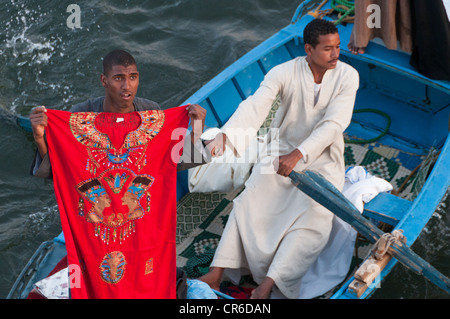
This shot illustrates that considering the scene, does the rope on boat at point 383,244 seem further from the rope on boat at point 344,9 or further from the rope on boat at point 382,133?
the rope on boat at point 344,9

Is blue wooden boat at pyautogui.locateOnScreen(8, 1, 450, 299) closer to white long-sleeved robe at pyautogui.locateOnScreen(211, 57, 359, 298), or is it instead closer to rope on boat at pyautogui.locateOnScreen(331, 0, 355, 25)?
rope on boat at pyautogui.locateOnScreen(331, 0, 355, 25)

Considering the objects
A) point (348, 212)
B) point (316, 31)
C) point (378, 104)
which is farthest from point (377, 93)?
point (348, 212)

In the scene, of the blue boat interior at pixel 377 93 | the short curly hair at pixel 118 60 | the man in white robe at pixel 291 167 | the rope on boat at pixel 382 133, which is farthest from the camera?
the rope on boat at pixel 382 133

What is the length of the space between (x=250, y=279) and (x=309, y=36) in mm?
1928

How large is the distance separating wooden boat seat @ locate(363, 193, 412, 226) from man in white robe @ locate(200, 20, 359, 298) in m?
0.30

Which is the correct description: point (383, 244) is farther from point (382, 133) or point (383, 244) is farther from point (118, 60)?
point (382, 133)

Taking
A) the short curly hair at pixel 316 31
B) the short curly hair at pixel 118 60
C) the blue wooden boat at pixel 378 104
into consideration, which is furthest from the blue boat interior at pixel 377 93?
the short curly hair at pixel 118 60

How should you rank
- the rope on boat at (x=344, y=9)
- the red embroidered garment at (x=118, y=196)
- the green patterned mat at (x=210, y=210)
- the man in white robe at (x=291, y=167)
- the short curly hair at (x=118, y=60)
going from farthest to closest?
the rope on boat at (x=344, y=9), the green patterned mat at (x=210, y=210), the man in white robe at (x=291, y=167), the short curly hair at (x=118, y=60), the red embroidered garment at (x=118, y=196)


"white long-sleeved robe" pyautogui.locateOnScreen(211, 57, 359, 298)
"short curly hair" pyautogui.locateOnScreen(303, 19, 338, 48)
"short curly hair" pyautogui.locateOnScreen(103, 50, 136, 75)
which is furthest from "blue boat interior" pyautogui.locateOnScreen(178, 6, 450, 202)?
"short curly hair" pyautogui.locateOnScreen(103, 50, 136, 75)

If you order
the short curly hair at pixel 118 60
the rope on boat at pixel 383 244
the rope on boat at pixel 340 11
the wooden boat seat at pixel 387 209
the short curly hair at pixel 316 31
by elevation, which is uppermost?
the rope on boat at pixel 340 11

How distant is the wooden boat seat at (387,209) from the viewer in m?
4.90
